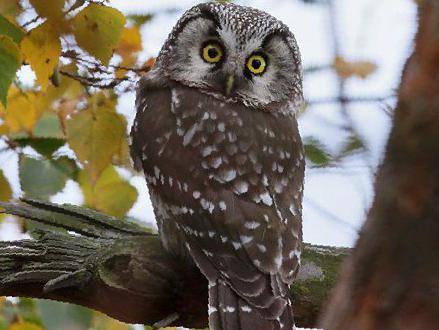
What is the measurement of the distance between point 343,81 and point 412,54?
1.90ft

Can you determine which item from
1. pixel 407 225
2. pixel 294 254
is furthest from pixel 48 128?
pixel 407 225

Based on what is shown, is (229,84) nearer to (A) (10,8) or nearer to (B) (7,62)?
(A) (10,8)

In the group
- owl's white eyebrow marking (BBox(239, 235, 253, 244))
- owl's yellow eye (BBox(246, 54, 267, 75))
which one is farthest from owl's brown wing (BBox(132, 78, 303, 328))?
owl's yellow eye (BBox(246, 54, 267, 75))

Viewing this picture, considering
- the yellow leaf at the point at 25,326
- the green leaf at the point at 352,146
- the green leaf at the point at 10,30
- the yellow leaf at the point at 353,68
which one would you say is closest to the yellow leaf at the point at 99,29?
the green leaf at the point at 10,30

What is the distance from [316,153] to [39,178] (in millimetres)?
1733

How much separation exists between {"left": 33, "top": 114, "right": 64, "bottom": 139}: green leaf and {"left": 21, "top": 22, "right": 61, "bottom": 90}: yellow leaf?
775 millimetres

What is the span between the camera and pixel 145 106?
142 inches

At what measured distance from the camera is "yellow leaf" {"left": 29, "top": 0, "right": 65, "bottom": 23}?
286 cm

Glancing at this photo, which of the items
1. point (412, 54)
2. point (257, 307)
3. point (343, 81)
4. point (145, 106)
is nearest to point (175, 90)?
point (145, 106)

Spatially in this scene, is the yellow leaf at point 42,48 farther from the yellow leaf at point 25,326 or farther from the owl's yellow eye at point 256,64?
the yellow leaf at point 25,326

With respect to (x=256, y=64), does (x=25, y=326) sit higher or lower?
lower

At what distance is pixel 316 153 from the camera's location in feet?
6.68

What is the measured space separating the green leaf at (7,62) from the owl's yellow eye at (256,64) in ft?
4.16

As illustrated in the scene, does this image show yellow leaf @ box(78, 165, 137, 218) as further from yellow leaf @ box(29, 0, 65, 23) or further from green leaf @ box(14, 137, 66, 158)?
yellow leaf @ box(29, 0, 65, 23)
